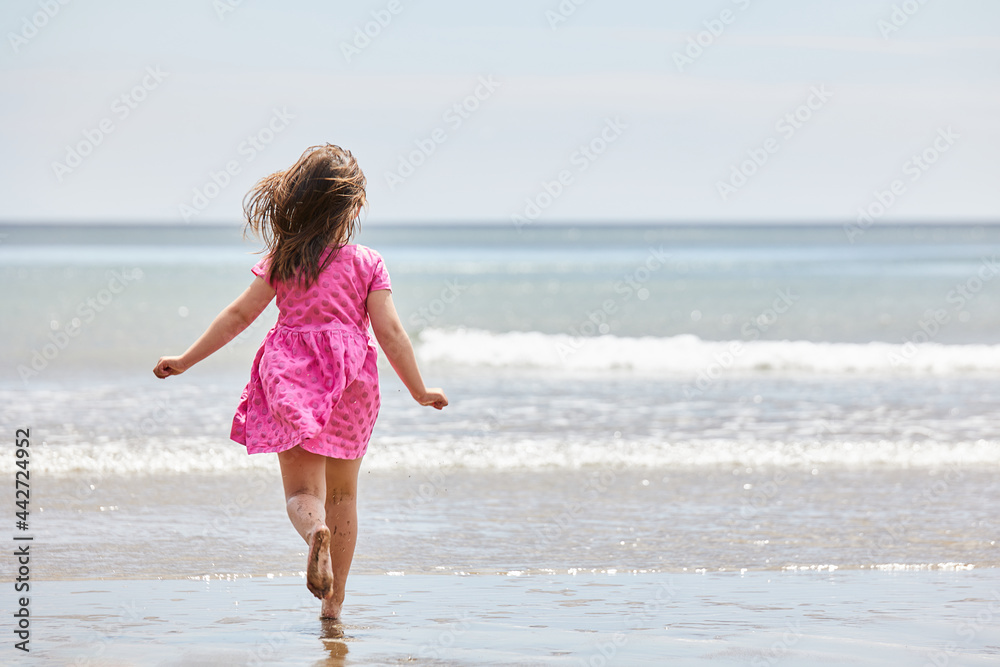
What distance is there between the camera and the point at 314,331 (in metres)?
3.29

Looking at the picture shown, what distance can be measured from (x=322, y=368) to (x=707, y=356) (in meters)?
10.8

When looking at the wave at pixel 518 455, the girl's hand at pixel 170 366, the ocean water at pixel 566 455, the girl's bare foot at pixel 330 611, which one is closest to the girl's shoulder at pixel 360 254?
the girl's hand at pixel 170 366

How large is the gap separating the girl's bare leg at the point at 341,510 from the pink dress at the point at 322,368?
0.12 m

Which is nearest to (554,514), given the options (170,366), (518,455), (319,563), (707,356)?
(518,455)

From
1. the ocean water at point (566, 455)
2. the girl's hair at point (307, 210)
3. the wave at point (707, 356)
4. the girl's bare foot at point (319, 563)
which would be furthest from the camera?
the wave at point (707, 356)

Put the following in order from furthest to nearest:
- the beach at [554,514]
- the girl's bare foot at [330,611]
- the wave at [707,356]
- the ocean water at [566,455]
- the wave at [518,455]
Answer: the wave at [707,356] < the wave at [518,455] < the ocean water at [566,455] < the girl's bare foot at [330,611] < the beach at [554,514]

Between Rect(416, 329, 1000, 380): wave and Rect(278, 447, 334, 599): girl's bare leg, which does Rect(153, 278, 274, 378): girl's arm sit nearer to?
Rect(278, 447, 334, 599): girl's bare leg

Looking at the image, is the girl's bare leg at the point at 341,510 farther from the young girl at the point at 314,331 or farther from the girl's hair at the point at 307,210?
the girl's hair at the point at 307,210

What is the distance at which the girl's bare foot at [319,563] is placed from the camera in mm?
3035


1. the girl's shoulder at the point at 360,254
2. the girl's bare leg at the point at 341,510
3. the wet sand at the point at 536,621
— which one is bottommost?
the wet sand at the point at 536,621

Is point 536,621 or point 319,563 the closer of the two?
point 319,563

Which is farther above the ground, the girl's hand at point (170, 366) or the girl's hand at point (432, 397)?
the girl's hand at point (170, 366)

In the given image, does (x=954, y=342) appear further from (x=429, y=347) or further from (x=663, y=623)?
(x=663, y=623)

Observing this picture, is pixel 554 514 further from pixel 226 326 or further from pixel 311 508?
pixel 226 326
